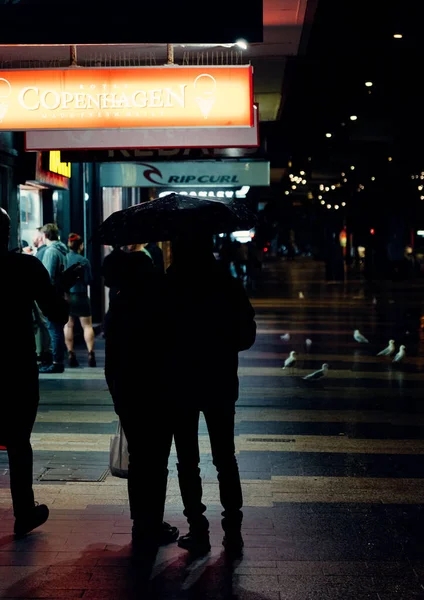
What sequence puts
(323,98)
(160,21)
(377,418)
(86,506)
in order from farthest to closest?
(323,98) < (377,418) < (160,21) < (86,506)

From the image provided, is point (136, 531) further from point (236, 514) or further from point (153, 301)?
point (153, 301)

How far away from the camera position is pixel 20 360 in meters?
5.20

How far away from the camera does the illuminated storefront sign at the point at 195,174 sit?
53.8ft

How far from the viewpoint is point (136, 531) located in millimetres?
5141

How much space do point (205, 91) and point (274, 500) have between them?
12.5ft

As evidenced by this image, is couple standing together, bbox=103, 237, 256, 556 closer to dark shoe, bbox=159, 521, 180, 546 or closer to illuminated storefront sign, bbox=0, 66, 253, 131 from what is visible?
dark shoe, bbox=159, 521, 180, 546

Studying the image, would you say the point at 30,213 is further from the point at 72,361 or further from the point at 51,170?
the point at 72,361

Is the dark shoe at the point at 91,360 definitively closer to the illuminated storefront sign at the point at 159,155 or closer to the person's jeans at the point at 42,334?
the person's jeans at the point at 42,334

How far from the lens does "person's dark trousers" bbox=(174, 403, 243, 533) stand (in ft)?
16.4

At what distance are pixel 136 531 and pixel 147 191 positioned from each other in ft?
64.1

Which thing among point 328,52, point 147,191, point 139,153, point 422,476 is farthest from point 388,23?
point 422,476

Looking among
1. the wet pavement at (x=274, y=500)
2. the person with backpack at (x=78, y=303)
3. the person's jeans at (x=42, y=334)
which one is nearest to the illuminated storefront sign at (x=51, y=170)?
the person with backpack at (x=78, y=303)

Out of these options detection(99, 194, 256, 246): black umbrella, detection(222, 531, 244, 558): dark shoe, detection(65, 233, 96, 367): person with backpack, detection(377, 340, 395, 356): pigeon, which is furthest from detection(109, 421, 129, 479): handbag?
detection(377, 340, 395, 356): pigeon

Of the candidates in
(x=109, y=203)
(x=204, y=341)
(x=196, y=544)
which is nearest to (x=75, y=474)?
(x=196, y=544)
